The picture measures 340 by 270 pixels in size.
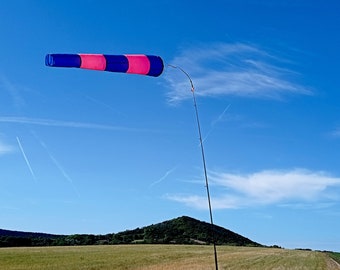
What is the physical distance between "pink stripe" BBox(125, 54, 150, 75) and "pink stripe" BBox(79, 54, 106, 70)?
0.51 m

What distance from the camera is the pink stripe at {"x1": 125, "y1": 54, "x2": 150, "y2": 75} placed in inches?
337

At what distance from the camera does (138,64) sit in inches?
339

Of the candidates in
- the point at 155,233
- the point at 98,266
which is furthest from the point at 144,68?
the point at 155,233

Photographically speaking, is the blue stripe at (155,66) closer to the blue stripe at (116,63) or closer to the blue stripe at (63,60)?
the blue stripe at (116,63)

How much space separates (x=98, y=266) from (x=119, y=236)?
58.2m

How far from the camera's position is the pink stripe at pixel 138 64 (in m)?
8.56

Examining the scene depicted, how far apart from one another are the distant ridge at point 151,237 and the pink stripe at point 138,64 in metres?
42.7

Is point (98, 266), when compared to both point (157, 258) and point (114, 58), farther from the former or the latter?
point (114, 58)

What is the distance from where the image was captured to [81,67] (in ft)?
26.6

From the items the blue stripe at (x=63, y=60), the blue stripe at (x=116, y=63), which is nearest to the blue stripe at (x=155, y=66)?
the blue stripe at (x=116, y=63)

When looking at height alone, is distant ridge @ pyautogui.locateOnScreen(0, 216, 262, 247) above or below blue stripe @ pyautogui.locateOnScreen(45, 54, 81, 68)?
above

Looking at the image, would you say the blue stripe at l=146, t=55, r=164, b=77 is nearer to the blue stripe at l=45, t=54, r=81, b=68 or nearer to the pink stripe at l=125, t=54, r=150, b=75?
the pink stripe at l=125, t=54, r=150, b=75

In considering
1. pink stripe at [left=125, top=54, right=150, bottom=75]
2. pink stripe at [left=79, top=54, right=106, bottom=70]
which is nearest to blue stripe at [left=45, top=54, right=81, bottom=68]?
pink stripe at [left=79, top=54, right=106, bottom=70]

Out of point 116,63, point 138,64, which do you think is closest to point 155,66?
point 138,64
